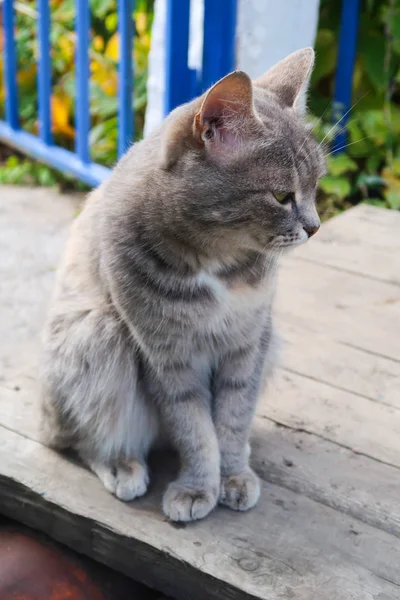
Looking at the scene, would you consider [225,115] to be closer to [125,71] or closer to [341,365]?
[341,365]

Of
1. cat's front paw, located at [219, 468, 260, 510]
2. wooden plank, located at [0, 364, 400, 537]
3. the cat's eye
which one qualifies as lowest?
wooden plank, located at [0, 364, 400, 537]

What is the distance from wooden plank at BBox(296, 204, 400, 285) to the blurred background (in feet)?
1.04

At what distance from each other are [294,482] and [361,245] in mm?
1331

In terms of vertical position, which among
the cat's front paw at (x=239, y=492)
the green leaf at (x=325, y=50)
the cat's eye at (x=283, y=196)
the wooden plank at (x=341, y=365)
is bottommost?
the wooden plank at (x=341, y=365)

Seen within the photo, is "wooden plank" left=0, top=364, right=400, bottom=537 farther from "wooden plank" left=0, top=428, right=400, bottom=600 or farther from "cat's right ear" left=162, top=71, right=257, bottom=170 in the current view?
"cat's right ear" left=162, top=71, right=257, bottom=170

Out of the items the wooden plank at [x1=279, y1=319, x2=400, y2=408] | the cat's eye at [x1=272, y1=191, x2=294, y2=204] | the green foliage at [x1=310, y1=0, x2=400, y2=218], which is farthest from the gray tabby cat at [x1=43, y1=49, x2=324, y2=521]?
the green foliage at [x1=310, y1=0, x2=400, y2=218]

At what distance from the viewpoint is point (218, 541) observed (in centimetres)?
165

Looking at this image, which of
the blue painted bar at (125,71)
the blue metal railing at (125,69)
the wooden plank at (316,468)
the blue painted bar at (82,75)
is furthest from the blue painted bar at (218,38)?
the wooden plank at (316,468)

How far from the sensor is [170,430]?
1764 mm

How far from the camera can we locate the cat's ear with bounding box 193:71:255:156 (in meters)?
1.45

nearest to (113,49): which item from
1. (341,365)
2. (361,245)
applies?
(361,245)

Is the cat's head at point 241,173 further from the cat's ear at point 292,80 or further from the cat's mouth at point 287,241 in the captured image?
the cat's ear at point 292,80

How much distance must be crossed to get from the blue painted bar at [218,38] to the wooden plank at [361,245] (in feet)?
2.47

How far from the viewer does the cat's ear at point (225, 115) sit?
1445 mm
